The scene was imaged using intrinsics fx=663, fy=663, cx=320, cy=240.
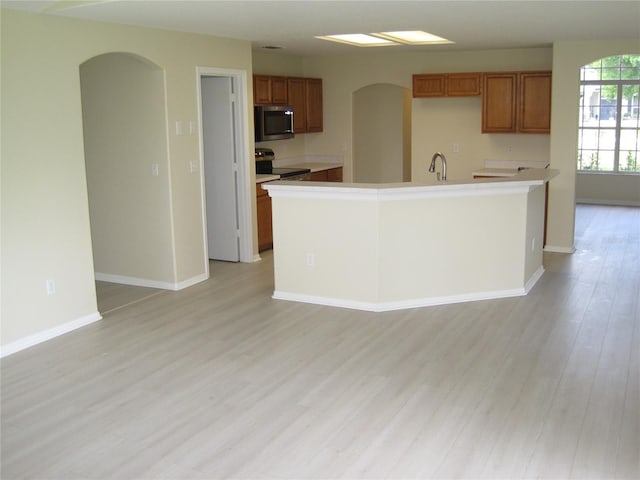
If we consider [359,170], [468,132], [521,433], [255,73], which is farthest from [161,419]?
[359,170]

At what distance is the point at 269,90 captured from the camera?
804 cm

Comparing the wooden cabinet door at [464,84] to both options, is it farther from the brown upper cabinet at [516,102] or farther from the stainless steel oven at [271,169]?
the stainless steel oven at [271,169]

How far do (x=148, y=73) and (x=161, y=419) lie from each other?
3.44m

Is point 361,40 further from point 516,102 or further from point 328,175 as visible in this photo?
point 328,175


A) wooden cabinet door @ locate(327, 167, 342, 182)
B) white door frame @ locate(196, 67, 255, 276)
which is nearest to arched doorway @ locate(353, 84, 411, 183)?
wooden cabinet door @ locate(327, 167, 342, 182)

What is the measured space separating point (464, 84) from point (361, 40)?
1659 mm

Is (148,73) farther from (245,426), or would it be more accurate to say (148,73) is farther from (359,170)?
(359,170)

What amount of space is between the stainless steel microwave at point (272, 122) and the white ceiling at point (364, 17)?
1.14m

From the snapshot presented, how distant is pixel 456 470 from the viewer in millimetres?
3076

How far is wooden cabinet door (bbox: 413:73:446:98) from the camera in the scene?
840 centimetres

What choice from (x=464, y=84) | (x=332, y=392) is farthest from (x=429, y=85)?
(x=332, y=392)

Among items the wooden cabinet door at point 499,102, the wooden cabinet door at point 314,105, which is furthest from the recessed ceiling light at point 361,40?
the wooden cabinet door at point 314,105

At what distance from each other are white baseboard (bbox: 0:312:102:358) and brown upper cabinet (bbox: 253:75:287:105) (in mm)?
3506

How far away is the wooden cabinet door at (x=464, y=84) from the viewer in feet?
26.8
